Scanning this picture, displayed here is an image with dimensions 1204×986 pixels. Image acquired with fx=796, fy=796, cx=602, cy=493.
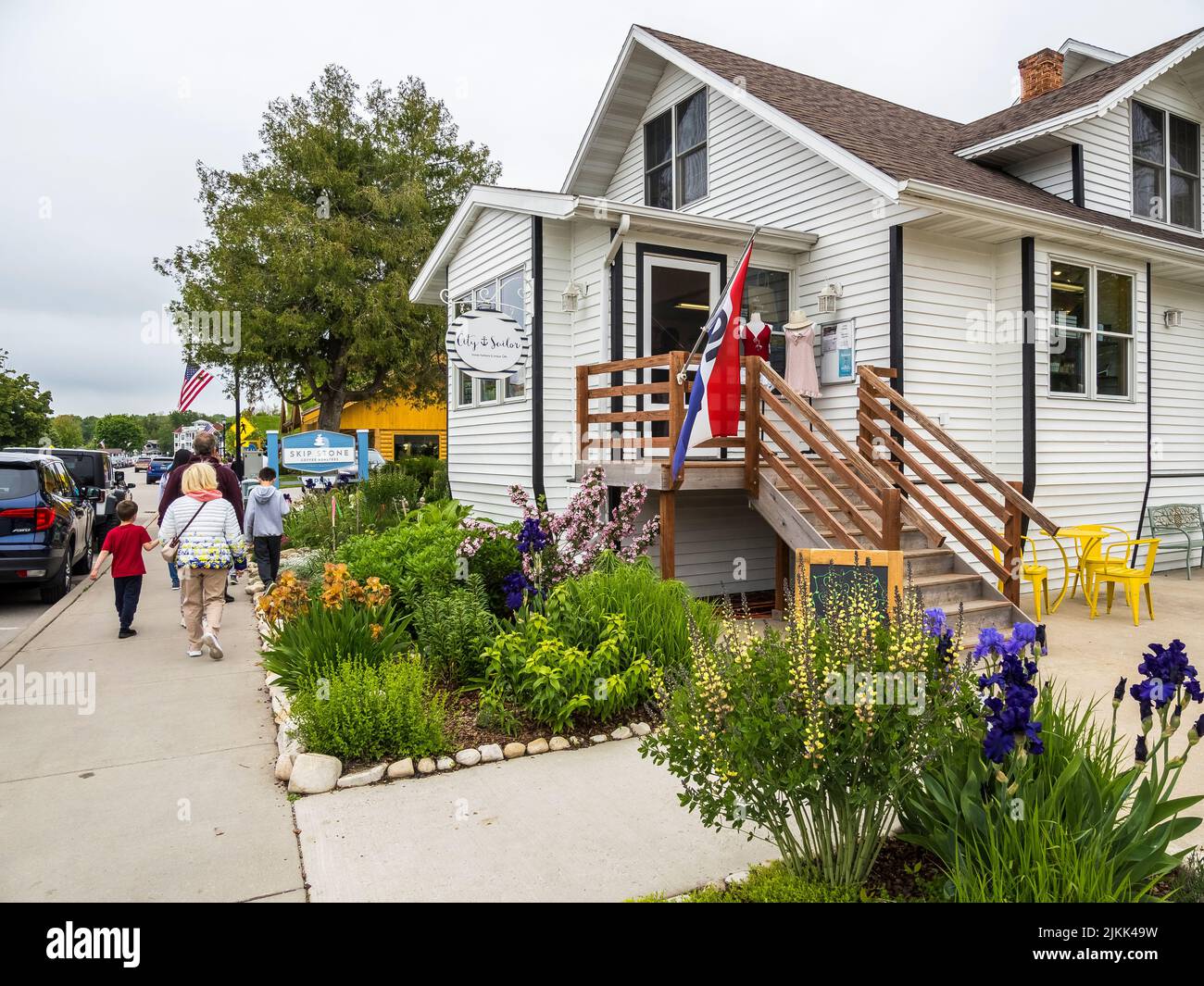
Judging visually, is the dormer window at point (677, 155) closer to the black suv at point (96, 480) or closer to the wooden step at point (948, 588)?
the wooden step at point (948, 588)

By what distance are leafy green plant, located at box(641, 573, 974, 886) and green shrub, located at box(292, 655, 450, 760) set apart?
2082 mm

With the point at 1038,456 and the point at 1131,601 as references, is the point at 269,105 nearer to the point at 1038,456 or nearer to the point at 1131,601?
the point at 1038,456

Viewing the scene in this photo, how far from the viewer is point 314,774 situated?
4254mm

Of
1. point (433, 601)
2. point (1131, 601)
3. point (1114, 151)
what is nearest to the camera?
point (433, 601)

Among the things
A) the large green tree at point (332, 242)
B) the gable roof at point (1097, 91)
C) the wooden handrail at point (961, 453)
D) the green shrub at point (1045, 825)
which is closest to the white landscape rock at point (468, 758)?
the green shrub at point (1045, 825)

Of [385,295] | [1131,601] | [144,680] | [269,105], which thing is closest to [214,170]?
[269,105]

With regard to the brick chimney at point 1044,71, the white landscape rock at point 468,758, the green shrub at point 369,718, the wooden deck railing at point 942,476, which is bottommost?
the white landscape rock at point 468,758

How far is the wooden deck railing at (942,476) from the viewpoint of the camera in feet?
22.9

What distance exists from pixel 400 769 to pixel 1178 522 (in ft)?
37.9

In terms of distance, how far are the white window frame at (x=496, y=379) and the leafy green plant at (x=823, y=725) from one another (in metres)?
7.18

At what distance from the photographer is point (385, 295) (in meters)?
24.5

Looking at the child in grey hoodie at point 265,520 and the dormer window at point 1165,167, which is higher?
the dormer window at point 1165,167

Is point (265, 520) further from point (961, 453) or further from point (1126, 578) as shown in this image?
point (1126, 578)
